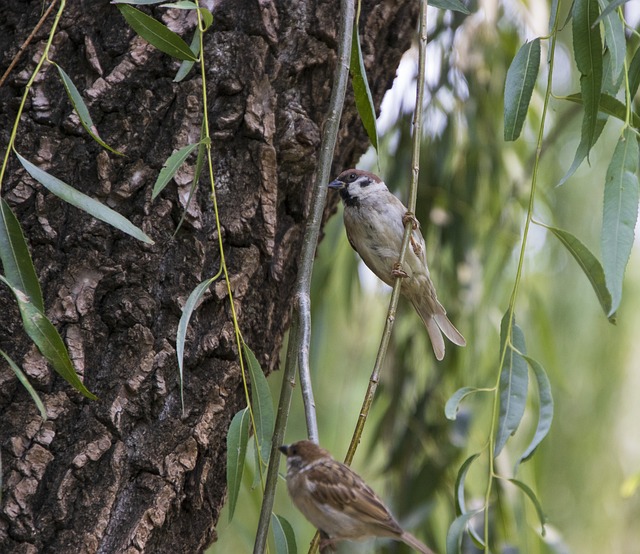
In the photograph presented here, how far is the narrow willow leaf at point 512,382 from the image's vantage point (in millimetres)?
1580

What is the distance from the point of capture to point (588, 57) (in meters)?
1.47

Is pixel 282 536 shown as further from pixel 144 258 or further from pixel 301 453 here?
pixel 144 258

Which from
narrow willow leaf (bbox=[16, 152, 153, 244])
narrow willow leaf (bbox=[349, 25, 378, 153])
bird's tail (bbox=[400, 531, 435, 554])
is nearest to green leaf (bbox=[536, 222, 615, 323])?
narrow willow leaf (bbox=[349, 25, 378, 153])

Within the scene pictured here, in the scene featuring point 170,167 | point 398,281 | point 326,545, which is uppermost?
point 170,167

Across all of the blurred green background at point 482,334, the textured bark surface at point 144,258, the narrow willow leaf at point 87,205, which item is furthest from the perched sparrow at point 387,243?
the narrow willow leaf at point 87,205

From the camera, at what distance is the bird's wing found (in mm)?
1483

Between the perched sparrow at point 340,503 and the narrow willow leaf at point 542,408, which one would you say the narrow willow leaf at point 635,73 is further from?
the perched sparrow at point 340,503

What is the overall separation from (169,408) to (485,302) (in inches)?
63.0

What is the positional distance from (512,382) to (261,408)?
49 centimetres

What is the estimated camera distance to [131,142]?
1.64 metres

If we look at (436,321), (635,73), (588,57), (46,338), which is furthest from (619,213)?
(436,321)

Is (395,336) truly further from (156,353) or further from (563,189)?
(156,353)

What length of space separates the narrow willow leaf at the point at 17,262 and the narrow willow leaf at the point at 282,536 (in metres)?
0.51

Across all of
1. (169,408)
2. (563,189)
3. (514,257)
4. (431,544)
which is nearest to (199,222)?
(169,408)
